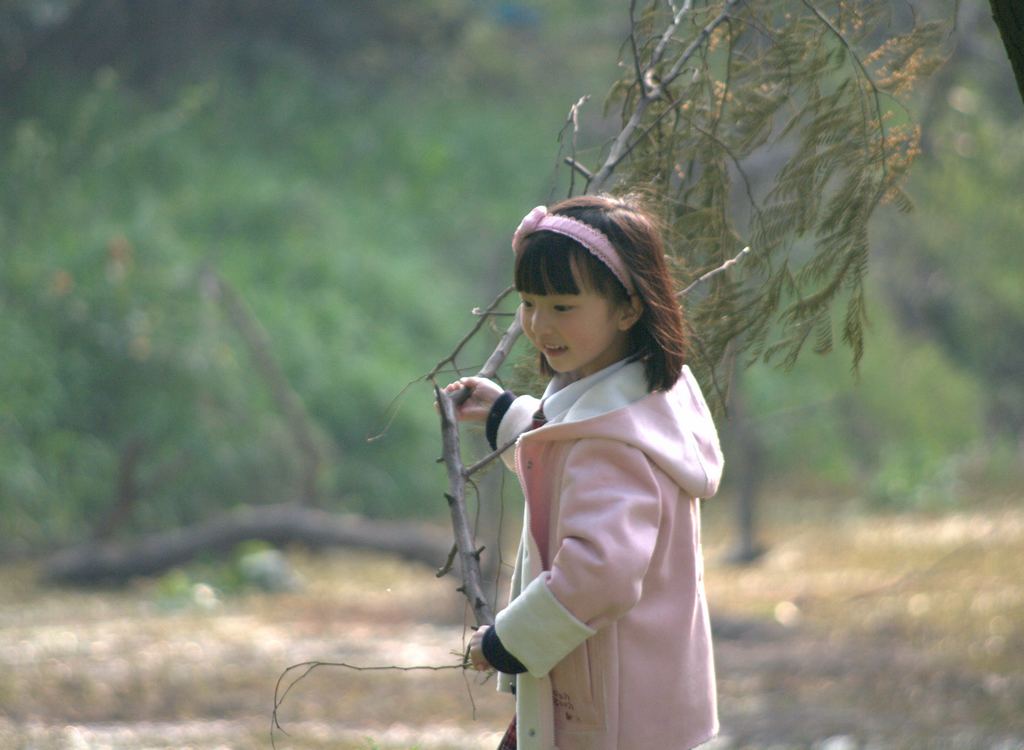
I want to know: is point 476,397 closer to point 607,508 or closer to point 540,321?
point 540,321

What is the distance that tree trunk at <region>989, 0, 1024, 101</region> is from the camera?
247 cm

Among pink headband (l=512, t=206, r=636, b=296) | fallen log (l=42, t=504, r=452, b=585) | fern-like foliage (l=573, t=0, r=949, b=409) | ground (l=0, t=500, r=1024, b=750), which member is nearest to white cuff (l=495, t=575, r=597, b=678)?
pink headband (l=512, t=206, r=636, b=296)

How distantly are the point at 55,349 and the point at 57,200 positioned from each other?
6.14ft

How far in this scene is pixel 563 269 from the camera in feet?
7.00

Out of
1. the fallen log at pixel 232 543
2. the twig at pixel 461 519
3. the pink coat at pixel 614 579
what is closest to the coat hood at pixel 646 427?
the pink coat at pixel 614 579

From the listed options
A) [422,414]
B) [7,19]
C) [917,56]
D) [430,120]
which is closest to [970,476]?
[422,414]

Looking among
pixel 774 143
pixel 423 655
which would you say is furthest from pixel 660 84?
pixel 423 655

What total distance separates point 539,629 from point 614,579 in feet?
0.43

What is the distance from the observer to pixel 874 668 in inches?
249

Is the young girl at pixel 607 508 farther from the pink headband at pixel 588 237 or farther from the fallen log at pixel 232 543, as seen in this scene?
the fallen log at pixel 232 543

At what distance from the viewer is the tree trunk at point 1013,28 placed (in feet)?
8.12

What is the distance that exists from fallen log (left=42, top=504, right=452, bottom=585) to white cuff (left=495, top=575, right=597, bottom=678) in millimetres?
6300

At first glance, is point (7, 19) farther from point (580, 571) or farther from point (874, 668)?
point (580, 571)

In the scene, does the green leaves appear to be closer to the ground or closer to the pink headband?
the pink headband
